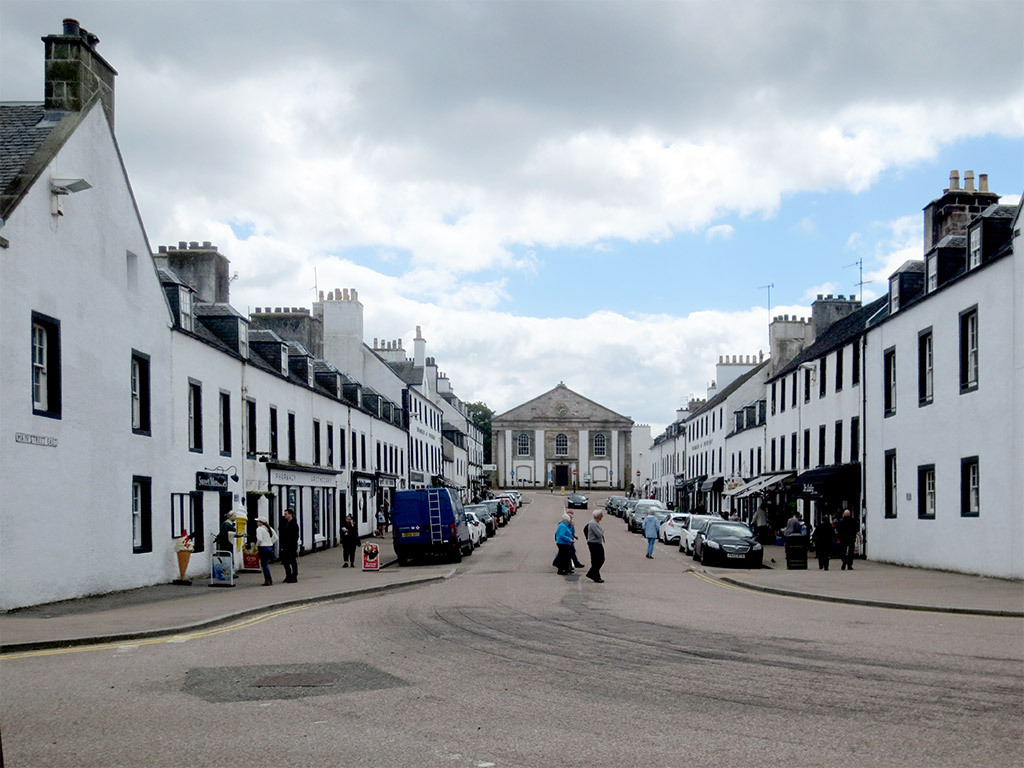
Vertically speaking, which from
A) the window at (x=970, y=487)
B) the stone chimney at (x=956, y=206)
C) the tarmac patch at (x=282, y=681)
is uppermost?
the stone chimney at (x=956, y=206)

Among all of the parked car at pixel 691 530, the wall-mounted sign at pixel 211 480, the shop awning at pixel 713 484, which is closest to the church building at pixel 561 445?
the shop awning at pixel 713 484

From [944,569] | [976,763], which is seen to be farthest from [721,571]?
[976,763]

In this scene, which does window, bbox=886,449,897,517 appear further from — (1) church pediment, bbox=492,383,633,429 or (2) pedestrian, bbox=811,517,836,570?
(1) church pediment, bbox=492,383,633,429

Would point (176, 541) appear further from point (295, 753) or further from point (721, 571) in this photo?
point (295, 753)

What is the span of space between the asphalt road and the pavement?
3.47 ft

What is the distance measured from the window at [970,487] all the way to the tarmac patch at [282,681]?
18653 millimetres

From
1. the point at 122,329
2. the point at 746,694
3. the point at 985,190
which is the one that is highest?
the point at 985,190

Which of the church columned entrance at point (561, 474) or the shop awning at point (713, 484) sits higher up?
the shop awning at point (713, 484)

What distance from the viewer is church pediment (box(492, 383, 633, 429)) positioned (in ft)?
426

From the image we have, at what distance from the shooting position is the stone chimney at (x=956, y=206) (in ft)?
103

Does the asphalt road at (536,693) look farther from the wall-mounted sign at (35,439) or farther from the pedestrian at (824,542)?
the pedestrian at (824,542)

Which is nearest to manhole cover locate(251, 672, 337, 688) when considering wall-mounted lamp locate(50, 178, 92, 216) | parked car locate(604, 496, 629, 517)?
wall-mounted lamp locate(50, 178, 92, 216)

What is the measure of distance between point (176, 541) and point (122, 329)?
5570 mm

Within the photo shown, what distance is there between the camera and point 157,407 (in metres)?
23.3
